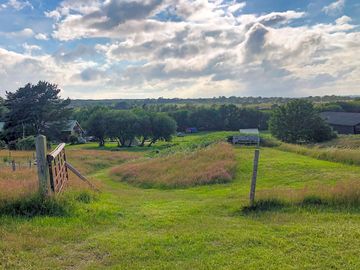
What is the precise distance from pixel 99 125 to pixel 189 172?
5292 cm

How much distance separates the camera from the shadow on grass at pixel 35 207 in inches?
291

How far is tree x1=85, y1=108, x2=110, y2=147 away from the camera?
6875 centimetres

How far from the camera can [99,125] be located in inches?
2746

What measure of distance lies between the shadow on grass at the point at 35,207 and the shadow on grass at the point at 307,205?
430cm

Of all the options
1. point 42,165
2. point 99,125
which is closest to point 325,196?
point 42,165

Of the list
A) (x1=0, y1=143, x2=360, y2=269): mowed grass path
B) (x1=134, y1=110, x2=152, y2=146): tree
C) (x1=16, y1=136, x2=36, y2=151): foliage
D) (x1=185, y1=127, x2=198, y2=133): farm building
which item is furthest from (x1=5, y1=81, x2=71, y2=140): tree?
(x1=0, y1=143, x2=360, y2=269): mowed grass path

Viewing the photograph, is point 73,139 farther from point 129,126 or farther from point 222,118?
point 222,118

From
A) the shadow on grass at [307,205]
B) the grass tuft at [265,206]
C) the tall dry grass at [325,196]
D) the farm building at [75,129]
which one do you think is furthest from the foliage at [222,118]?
the grass tuft at [265,206]

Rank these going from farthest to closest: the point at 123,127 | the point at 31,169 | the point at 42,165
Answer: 1. the point at 123,127
2. the point at 31,169
3. the point at 42,165

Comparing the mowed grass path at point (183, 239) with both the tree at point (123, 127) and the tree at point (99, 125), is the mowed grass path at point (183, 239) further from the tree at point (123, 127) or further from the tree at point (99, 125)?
the tree at point (99, 125)

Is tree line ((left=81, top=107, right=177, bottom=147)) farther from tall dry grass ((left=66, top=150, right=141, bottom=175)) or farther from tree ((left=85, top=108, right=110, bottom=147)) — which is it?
tall dry grass ((left=66, top=150, right=141, bottom=175))

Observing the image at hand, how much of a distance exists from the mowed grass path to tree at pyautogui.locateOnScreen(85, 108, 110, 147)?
61642 millimetres

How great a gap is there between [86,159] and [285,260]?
107 ft

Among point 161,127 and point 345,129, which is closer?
point 345,129
